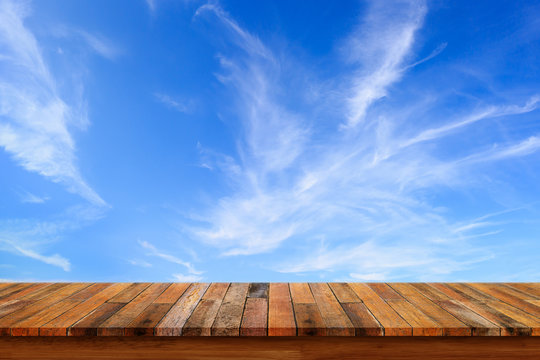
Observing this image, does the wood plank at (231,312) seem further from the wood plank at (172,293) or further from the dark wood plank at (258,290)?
the wood plank at (172,293)

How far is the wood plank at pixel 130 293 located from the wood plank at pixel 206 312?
1.48 ft

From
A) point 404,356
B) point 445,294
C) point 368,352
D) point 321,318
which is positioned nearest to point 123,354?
point 321,318

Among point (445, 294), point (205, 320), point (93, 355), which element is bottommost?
point (93, 355)

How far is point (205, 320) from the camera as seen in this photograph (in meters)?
1.95

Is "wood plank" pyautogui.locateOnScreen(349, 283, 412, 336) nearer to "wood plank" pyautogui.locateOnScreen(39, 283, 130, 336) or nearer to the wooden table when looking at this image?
the wooden table

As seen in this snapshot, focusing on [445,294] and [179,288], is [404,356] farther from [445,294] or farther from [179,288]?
[179,288]

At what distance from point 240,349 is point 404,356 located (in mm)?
827

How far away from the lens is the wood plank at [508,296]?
2.22 metres

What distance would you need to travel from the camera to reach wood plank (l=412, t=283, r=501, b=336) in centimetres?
188

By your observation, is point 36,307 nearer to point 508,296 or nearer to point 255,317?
point 255,317

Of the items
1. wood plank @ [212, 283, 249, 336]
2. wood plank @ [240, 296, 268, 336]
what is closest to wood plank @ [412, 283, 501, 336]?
wood plank @ [240, 296, 268, 336]

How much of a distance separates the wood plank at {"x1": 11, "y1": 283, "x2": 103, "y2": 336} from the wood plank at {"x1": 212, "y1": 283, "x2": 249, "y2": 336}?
0.87 meters

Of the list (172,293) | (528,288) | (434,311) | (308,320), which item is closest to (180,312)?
(172,293)

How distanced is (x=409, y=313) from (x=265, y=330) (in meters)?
0.81
